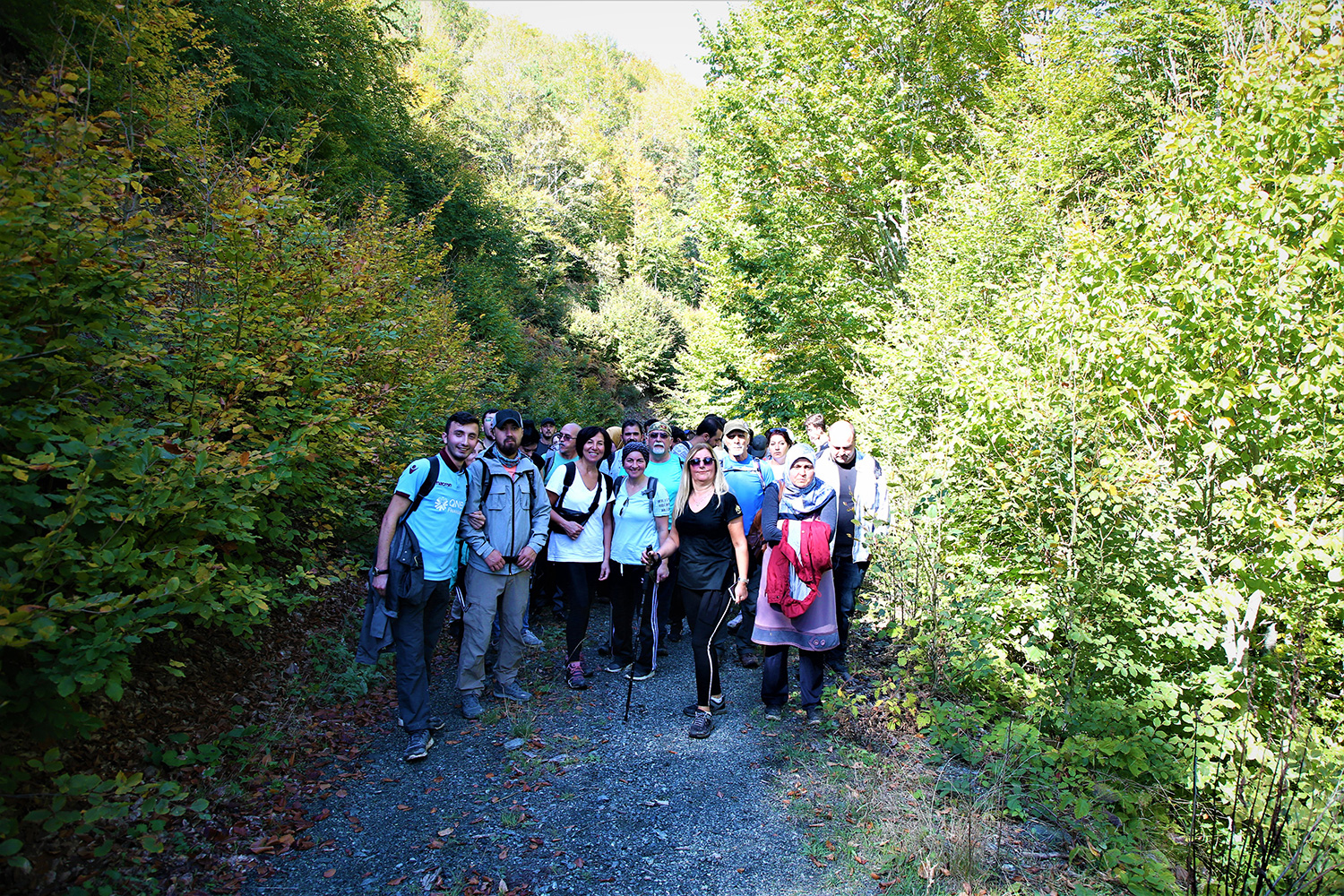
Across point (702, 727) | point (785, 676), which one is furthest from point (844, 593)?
point (702, 727)

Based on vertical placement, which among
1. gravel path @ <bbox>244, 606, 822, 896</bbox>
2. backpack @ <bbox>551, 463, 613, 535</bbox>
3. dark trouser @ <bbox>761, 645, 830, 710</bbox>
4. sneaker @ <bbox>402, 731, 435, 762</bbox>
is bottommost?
gravel path @ <bbox>244, 606, 822, 896</bbox>

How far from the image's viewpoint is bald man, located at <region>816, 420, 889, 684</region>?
19.7 feet

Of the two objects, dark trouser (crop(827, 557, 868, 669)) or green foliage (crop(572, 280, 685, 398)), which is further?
green foliage (crop(572, 280, 685, 398))

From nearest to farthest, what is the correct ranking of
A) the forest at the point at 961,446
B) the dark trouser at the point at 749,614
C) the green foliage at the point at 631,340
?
the forest at the point at 961,446 → the dark trouser at the point at 749,614 → the green foliage at the point at 631,340

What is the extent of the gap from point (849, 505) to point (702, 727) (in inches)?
91.8

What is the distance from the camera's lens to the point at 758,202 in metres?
15.8

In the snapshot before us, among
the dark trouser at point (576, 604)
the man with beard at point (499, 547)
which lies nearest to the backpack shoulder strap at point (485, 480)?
the man with beard at point (499, 547)

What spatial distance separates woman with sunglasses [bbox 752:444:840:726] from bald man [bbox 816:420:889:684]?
2.82 ft

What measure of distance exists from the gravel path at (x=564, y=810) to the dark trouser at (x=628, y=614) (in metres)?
0.61

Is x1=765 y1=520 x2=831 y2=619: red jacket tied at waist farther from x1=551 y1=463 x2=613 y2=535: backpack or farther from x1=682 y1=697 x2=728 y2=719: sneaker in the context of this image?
x1=551 y1=463 x2=613 y2=535: backpack

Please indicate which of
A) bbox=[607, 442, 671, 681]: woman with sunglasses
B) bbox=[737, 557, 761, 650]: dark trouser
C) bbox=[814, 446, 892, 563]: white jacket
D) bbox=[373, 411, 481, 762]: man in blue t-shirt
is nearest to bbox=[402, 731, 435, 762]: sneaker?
bbox=[373, 411, 481, 762]: man in blue t-shirt

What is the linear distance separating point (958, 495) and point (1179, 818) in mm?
2510

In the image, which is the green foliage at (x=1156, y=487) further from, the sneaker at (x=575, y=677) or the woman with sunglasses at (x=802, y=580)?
the sneaker at (x=575, y=677)

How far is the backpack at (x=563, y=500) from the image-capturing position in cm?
607
